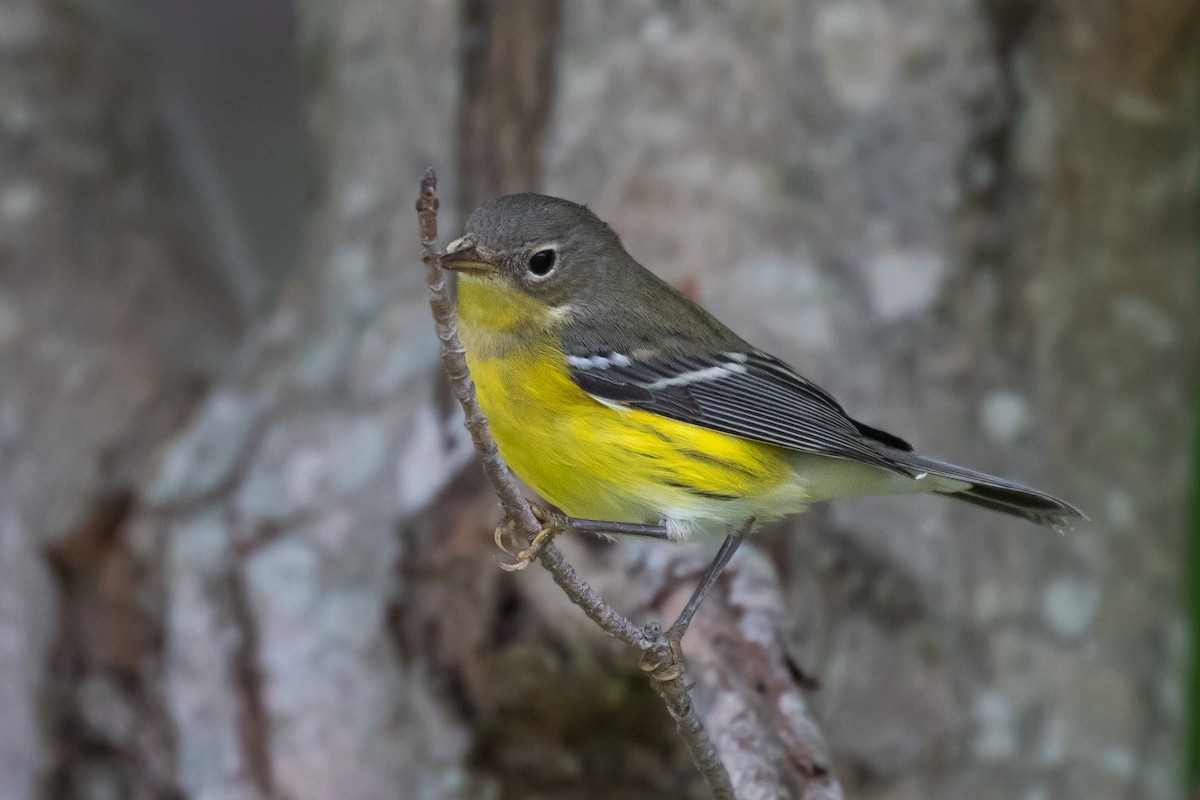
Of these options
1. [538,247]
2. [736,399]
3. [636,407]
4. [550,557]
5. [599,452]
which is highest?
[538,247]

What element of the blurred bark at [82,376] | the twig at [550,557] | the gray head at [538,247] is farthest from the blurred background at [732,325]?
the twig at [550,557]

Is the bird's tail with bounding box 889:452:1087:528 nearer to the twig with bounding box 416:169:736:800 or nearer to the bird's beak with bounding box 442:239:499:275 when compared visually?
the twig with bounding box 416:169:736:800

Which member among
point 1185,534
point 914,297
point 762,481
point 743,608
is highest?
point 914,297

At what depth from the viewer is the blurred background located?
117 inches

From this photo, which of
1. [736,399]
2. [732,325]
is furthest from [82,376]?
[736,399]

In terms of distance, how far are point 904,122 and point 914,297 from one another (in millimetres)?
455

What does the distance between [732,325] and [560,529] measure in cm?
113

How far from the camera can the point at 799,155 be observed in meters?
3.18

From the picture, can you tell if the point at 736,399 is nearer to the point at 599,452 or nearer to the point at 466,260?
the point at 599,452

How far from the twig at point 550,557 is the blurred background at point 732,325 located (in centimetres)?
68

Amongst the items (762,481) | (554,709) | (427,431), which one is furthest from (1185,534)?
(427,431)

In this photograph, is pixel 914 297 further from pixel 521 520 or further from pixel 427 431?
pixel 521 520

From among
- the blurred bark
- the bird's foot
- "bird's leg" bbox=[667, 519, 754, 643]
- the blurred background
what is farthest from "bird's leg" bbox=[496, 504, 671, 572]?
the blurred bark

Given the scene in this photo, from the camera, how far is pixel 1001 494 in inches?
100.0
